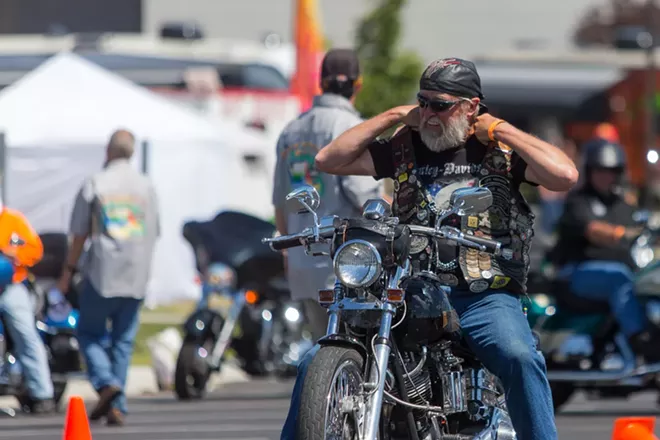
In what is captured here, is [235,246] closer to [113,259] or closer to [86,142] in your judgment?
[113,259]

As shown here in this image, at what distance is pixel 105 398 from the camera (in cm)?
1141

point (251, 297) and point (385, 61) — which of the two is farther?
point (385, 61)

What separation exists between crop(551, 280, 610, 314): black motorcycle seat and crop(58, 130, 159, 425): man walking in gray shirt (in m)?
2.86

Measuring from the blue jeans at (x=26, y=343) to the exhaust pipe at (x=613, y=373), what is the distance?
348 centimetres

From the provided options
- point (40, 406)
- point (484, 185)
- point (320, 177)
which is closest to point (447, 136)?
point (484, 185)

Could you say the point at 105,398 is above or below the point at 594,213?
below

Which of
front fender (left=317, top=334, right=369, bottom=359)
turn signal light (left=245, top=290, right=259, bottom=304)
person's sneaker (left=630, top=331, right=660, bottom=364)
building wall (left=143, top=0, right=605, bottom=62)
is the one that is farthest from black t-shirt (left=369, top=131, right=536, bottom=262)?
building wall (left=143, top=0, right=605, bottom=62)

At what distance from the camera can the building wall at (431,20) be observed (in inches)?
2351

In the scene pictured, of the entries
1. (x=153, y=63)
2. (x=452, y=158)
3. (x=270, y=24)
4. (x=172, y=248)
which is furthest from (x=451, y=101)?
(x=270, y=24)

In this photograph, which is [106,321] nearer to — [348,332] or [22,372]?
[22,372]

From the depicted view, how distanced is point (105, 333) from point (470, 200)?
6.17 metres

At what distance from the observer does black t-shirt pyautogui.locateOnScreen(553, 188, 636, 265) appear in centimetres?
1190

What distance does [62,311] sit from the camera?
1275cm

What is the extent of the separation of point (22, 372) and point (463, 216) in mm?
6178
